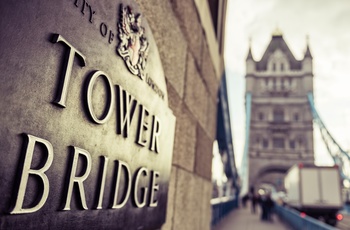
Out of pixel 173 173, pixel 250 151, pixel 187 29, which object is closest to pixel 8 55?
pixel 173 173

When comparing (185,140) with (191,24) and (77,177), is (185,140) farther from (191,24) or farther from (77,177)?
(77,177)

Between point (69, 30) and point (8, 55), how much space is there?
0.23m

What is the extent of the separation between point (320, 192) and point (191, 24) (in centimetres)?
1483

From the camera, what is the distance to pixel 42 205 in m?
0.77

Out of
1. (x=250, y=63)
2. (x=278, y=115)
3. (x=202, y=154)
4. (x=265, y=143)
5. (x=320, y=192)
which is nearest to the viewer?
(x=202, y=154)

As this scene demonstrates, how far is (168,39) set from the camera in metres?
1.94

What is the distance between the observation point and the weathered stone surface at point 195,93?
8.01 ft

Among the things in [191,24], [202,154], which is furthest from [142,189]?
[202,154]

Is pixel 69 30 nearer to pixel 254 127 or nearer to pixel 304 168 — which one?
pixel 304 168

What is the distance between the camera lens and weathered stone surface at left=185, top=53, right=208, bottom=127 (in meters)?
2.44

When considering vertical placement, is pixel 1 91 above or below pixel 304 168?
below

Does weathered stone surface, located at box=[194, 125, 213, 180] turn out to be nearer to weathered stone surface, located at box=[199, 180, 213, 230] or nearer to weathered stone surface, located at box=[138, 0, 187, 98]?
weathered stone surface, located at box=[199, 180, 213, 230]

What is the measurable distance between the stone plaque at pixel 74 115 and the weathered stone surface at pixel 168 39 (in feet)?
0.82

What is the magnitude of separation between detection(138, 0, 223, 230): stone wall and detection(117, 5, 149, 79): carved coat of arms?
27 centimetres
